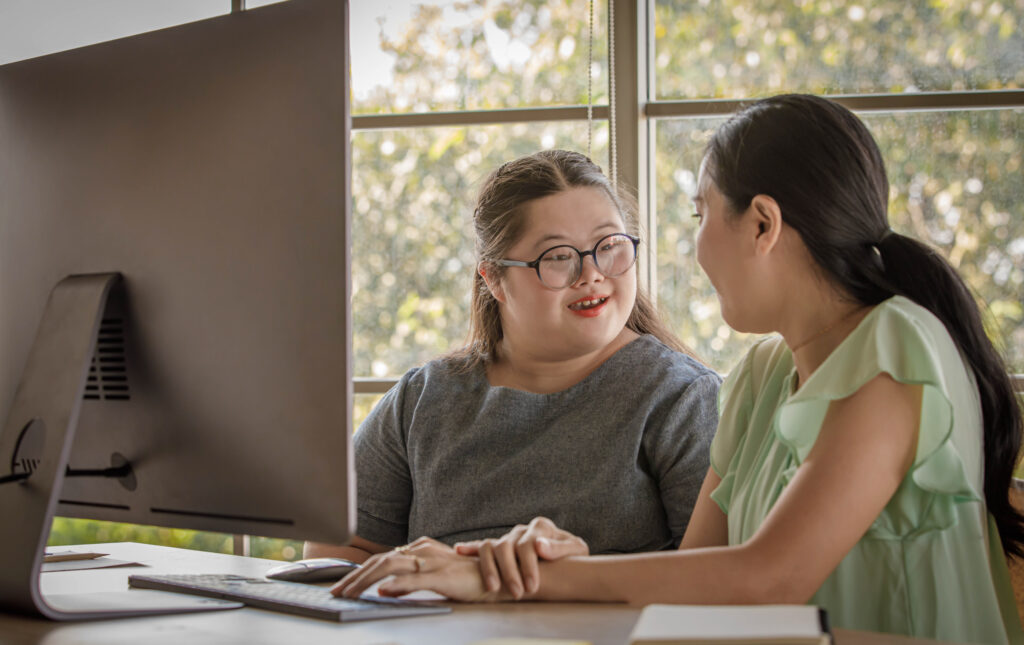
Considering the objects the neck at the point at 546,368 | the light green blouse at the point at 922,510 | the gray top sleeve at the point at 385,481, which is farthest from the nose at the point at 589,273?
the light green blouse at the point at 922,510

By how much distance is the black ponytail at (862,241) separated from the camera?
1232mm

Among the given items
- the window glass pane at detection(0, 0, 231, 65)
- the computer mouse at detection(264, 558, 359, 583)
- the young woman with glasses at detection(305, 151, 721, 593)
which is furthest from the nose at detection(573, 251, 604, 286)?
the window glass pane at detection(0, 0, 231, 65)

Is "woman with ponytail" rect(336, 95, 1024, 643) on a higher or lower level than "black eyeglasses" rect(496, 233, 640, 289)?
lower

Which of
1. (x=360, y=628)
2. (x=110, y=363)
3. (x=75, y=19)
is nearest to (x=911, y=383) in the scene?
(x=360, y=628)

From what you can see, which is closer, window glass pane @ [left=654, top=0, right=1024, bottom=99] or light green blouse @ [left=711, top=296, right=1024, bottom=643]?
light green blouse @ [left=711, top=296, right=1024, bottom=643]

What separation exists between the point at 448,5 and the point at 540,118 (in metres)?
0.46

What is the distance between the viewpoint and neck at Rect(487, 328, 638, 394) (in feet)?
5.87

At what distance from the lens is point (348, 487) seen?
87 cm

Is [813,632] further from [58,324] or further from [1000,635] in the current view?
[58,324]

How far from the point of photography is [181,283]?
1012mm

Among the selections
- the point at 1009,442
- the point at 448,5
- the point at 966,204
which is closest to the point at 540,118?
the point at 448,5

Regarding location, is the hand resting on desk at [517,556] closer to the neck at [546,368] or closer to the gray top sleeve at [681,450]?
the gray top sleeve at [681,450]

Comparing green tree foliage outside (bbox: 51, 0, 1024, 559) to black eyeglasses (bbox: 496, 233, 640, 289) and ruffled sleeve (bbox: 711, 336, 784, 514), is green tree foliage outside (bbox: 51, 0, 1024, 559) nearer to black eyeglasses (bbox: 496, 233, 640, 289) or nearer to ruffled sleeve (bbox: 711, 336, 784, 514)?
black eyeglasses (bbox: 496, 233, 640, 289)

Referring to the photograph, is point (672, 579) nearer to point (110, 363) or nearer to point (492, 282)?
point (110, 363)
